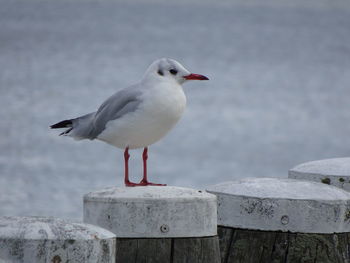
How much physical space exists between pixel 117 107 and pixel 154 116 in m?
0.38

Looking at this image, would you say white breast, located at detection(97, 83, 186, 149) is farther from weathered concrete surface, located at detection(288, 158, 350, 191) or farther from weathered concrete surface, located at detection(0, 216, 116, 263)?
weathered concrete surface, located at detection(0, 216, 116, 263)

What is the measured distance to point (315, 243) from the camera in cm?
477

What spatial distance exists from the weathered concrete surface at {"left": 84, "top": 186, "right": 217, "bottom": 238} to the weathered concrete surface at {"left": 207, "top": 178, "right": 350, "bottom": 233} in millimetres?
408

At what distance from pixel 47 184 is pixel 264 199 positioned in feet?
44.3

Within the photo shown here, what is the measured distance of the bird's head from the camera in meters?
5.50

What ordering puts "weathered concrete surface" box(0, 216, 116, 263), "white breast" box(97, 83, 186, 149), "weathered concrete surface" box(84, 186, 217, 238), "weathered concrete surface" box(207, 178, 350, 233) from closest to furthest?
"weathered concrete surface" box(0, 216, 116, 263), "weathered concrete surface" box(84, 186, 217, 238), "weathered concrete surface" box(207, 178, 350, 233), "white breast" box(97, 83, 186, 149)

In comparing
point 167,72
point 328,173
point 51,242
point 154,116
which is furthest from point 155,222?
point 328,173

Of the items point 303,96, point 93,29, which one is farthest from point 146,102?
point 93,29

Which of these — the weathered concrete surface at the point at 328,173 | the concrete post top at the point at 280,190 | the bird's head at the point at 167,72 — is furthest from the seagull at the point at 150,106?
the weathered concrete surface at the point at 328,173

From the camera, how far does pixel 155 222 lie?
4.28 metres

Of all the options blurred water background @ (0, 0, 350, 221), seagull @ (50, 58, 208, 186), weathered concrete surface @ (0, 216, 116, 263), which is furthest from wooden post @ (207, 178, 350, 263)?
blurred water background @ (0, 0, 350, 221)

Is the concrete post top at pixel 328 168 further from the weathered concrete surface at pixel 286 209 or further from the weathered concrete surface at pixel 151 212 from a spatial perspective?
the weathered concrete surface at pixel 151 212

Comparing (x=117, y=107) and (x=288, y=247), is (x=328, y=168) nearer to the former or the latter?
(x=288, y=247)

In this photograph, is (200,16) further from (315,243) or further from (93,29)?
(315,243)
